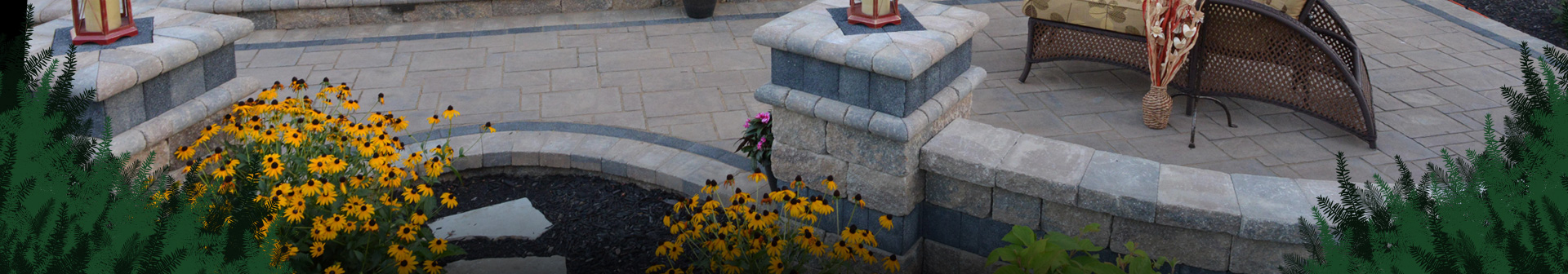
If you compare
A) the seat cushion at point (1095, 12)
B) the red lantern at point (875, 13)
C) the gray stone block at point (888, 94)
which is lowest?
the seat cushion at point (1095, 12)

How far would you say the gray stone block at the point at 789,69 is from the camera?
3549 mm

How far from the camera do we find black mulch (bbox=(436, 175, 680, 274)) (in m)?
4.14

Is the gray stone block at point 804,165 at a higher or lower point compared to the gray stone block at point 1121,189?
lower

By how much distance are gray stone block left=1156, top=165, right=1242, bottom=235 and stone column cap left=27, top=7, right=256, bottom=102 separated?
116 inches

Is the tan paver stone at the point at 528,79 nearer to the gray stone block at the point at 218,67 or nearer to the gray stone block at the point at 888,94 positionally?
the gray stone block at the point at 218,67

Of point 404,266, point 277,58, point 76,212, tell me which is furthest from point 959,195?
point 277,58

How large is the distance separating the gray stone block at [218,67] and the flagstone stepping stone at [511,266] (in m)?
0.98

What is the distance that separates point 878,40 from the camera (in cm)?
340

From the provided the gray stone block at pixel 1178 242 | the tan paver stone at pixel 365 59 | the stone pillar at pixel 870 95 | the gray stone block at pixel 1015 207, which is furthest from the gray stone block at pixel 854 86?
the tan paver stone at pixel 365 59

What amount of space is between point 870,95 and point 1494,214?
248 cm

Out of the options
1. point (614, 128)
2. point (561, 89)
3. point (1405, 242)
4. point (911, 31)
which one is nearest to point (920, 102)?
point (911, 31)

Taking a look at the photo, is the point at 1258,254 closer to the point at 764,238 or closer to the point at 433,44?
the point at 764,238

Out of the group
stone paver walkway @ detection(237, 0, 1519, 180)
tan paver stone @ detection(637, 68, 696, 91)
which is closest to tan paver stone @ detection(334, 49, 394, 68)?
stone paver walkway @ detection(237, 0, 1519, 180)

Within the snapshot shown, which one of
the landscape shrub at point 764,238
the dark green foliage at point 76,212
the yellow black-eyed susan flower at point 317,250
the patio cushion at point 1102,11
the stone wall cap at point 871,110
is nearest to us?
the dark green foliage at point 76,212
